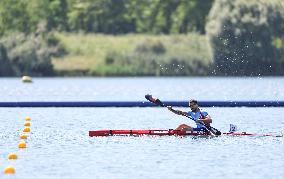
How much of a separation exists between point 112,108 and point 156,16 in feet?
265

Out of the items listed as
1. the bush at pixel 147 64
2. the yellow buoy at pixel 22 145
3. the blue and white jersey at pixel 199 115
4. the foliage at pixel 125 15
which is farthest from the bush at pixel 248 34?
the yellow buoy at pixel 22 145

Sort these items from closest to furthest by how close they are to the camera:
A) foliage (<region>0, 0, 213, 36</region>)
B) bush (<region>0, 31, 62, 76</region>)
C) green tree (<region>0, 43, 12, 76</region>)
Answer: green tree (<region>0, 43, 12, 76</region>), bush (<region>0, 31, 62, 76</region>), foliage (<region>0, 0, 213, 36</region>)

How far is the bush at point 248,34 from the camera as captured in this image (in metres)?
109

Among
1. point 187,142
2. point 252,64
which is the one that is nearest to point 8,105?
point 187,142

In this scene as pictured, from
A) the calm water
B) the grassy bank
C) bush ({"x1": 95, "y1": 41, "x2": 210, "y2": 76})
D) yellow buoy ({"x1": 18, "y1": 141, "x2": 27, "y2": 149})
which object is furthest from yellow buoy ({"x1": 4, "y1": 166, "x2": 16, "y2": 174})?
bush ({"x1": 95, "y1": 41, "x2": 210, "y2": 76})

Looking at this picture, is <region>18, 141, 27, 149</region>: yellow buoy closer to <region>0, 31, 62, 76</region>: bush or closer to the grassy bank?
the grassy bank

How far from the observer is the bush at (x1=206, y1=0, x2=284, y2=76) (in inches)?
4306

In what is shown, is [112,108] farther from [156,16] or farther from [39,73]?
[156,16]

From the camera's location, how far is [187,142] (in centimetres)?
3925

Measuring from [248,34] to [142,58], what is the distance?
1490 cm

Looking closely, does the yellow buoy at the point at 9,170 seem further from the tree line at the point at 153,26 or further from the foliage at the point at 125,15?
the foliage at the point at 125,15

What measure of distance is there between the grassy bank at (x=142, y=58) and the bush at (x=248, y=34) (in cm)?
491

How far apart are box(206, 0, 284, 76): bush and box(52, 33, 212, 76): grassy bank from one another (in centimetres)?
491

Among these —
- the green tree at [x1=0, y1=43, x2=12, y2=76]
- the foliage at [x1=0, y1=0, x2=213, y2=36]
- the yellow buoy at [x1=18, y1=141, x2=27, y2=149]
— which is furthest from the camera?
the foliage at [x1=0, y1=0, x2=213, y2=36]
